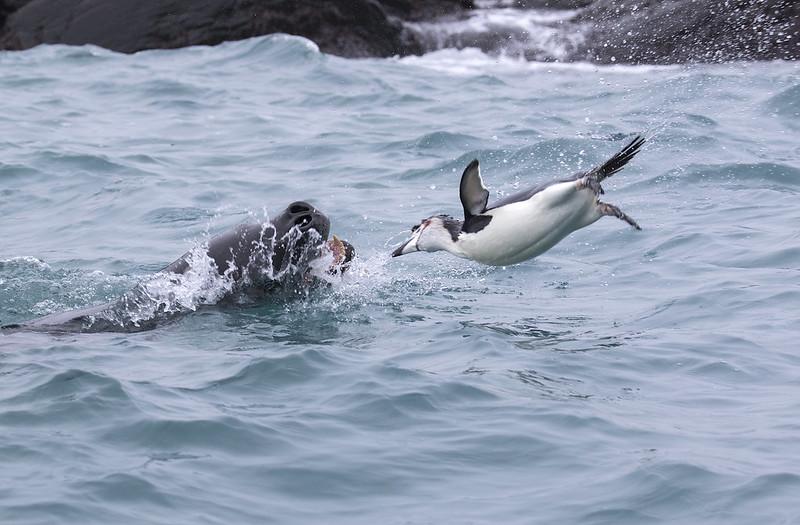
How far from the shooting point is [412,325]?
25.2 feet

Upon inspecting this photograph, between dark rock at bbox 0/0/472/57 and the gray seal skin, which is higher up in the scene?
dark rock at bbox 0/0/472/57

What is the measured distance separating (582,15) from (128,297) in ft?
36.2

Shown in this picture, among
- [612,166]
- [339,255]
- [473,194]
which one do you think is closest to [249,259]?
[339,255]

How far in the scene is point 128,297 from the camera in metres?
7.64

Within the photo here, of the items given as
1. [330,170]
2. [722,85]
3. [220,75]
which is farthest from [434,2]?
[330,170]

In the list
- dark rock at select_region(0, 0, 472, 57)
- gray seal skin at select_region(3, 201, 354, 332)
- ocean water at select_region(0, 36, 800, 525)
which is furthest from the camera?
dark rock at select_region(0, 0, 472, 57)

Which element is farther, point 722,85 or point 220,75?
point 220,75

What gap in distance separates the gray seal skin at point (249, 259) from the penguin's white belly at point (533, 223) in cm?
89

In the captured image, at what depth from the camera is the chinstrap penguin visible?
693 cm

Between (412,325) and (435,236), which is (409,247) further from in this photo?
(412,325)

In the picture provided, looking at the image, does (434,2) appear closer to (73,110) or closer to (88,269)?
(73,110)

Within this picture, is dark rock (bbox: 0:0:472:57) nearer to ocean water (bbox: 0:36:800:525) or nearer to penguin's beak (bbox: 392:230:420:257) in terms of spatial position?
ocean water (bbox: 0:36:800:525)

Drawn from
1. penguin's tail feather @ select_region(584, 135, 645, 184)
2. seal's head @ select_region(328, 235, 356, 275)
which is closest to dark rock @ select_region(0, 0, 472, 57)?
seal's head @ select_region(328, 235, 356, 275)

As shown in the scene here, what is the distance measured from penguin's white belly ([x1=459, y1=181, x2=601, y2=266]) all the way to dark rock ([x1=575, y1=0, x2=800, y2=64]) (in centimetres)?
902
